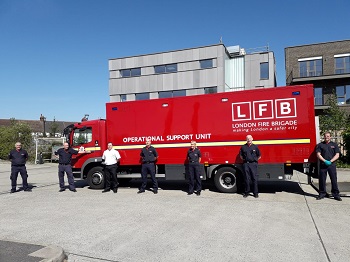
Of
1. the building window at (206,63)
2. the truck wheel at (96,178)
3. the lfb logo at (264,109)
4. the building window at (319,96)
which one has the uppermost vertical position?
the building window at (206,63)

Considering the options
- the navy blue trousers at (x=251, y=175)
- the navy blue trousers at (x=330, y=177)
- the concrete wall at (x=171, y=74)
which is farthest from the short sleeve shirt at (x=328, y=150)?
the concrete wall at (x=171, y=74)

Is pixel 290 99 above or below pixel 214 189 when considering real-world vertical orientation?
above

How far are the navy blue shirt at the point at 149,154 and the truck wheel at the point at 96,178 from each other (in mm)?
2025

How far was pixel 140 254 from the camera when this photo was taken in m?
4.25

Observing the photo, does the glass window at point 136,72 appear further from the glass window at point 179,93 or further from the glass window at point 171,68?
the glass window at point 179,93

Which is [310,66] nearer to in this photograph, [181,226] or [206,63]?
[206,63]

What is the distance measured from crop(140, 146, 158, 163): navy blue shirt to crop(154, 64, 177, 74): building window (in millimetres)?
21620

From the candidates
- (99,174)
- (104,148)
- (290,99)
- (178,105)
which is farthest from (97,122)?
(290,99)

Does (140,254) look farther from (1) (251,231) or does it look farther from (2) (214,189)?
(2) (214,189)

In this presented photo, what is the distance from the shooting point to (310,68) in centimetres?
2683

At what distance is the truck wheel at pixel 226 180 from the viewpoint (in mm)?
8586

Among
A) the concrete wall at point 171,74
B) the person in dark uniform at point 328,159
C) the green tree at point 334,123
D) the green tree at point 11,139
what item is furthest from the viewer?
the concrete wall at point 171,74

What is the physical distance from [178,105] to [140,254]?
18.0 ft

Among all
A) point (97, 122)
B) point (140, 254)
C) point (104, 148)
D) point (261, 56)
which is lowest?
point (140, 254)
